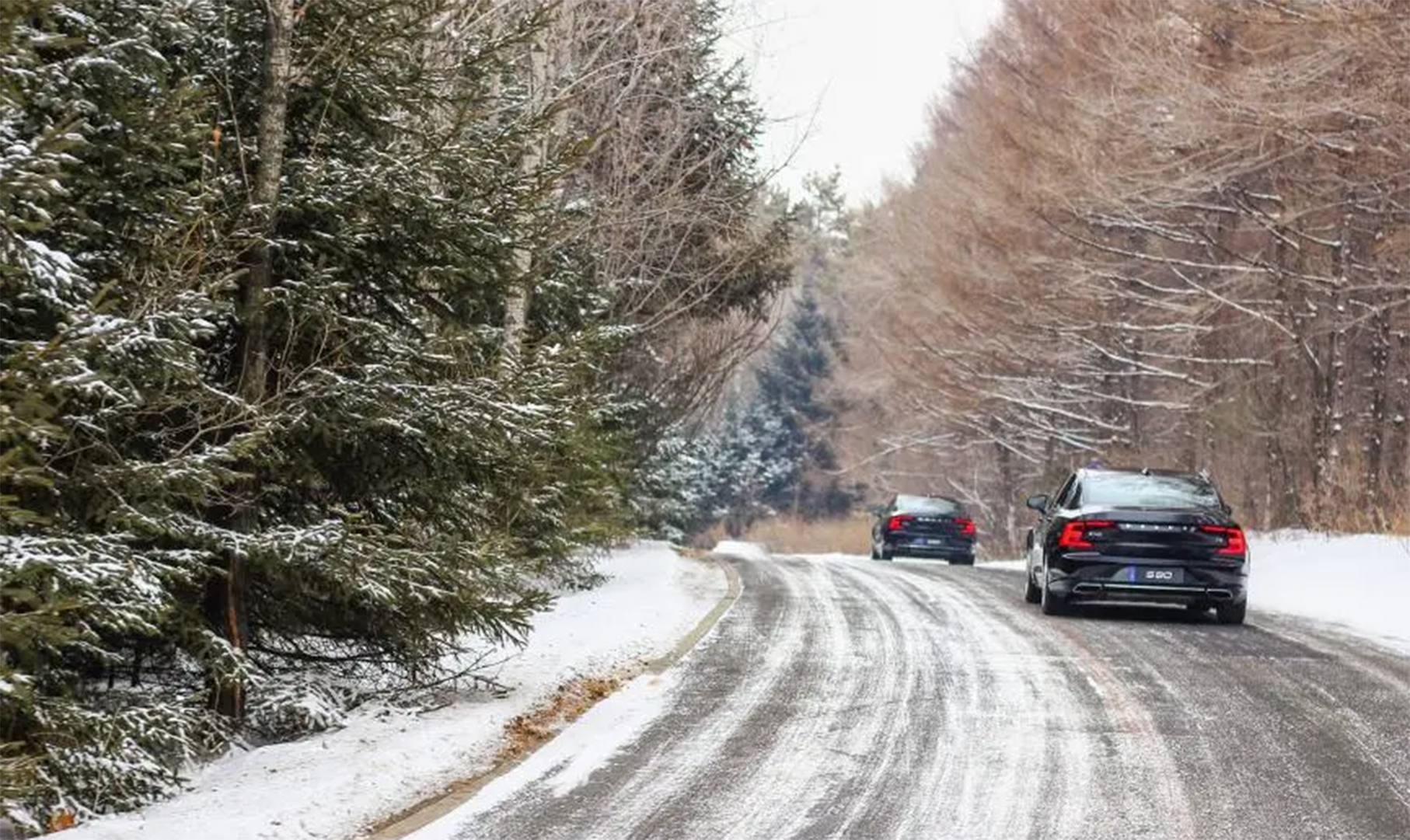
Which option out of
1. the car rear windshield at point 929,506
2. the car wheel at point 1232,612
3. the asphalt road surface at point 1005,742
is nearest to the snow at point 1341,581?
the car wheel at point 1232,612

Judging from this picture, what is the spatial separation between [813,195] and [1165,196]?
8431 cm

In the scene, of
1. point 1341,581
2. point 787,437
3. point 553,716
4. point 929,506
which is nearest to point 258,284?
point 553,716

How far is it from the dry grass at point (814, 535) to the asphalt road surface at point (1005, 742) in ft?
169

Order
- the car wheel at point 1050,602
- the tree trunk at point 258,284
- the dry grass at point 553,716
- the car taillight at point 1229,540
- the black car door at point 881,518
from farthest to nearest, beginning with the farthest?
the black car door at point 881,518, the car wheel at point 1050,602, the car taillight at point 1229,540, the tree trunk at point 258,284, the dry grass at point 553,716

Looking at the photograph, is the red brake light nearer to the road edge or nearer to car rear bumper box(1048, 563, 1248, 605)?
car rear bumper box(1048, 563, 1248, 605)

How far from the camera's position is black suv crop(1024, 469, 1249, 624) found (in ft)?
51.5

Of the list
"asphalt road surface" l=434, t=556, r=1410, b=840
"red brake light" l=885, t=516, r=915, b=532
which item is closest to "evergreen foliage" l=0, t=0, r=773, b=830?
"asphalt road surface" l=434, t=556, r=1410, b=840

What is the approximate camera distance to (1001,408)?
37.7 metres

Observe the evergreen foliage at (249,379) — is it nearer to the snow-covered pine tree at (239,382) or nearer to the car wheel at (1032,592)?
the snow-covered pine tree at (239,382)

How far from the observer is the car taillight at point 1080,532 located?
15945 mm

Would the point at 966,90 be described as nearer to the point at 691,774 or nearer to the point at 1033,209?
the point at 1033,209

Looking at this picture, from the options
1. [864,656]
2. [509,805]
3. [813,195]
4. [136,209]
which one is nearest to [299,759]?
[509,805]

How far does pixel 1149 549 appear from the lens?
15.8m

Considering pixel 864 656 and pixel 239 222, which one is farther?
pixel 864 656
